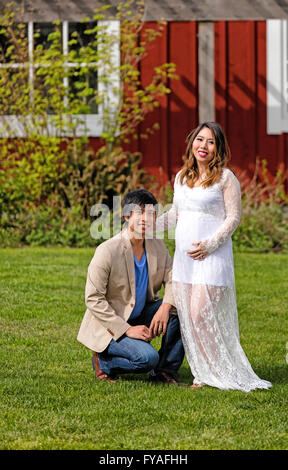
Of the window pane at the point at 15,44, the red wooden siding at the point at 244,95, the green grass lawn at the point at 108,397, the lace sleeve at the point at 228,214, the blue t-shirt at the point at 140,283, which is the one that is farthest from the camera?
the red wooden siding at the point at 244,95

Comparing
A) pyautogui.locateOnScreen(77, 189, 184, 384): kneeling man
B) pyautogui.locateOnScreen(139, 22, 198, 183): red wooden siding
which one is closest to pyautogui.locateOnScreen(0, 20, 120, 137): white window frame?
pyautogui.locateOnScreen(139, 22, 198, 183): red wooden siding

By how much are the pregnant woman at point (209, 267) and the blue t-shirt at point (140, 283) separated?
0.63 ft

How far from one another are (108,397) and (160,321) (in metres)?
0.52

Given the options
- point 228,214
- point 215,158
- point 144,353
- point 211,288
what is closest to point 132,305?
point 144,353

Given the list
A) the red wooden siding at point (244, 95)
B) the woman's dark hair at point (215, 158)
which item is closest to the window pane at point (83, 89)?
the red wooden siding at point (244, 95)

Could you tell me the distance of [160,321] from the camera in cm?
468

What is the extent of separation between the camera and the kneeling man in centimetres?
466

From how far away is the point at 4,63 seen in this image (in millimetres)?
10547

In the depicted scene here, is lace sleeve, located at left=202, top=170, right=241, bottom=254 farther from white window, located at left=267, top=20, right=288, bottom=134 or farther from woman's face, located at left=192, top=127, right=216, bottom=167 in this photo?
white window, located at left=267, top=20, right=288, bottom=134

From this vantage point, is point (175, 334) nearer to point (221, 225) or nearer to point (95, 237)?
point (221, 225)

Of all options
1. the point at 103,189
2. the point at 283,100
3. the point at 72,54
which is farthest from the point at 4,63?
the point at 283,100

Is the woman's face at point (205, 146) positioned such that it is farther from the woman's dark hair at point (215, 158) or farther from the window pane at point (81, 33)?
the window pane at point (81, 33)

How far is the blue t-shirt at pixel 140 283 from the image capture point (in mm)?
4801

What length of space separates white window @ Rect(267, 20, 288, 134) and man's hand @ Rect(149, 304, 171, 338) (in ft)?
21.8
